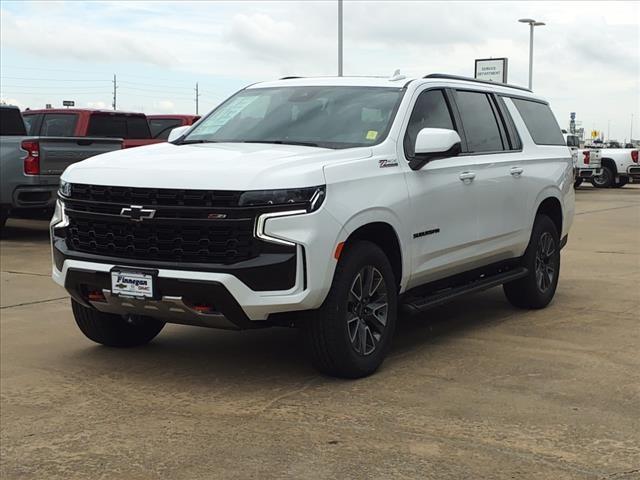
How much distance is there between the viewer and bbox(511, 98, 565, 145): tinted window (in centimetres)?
752

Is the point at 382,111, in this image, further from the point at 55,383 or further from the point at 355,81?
the point at 55,383

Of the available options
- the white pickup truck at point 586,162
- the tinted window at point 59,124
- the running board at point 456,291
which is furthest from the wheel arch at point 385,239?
the white pickup truck at point 586,162

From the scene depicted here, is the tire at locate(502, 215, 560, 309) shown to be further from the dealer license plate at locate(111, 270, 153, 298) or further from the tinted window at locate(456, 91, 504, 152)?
the dealer license plate at locate(111, 270, 153, 298)

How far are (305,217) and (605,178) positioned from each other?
26.9 m

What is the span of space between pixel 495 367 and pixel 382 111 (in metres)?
1.82

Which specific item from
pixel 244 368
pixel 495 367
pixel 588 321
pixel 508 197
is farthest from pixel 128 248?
pixel 588 321

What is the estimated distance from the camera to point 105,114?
15.1 metres

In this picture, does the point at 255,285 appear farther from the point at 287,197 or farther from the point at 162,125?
the point at 162,125

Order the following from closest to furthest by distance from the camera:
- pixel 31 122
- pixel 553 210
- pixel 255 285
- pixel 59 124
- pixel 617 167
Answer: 1. pixel 255 285
2. pixel 553 210
3. pixel 59 124
4. pixel 31 122
5. pixel 617 167

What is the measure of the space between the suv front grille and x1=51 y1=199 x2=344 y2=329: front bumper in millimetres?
74

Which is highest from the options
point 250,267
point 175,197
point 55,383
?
point 175,197

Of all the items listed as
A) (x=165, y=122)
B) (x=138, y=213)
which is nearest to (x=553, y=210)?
(x=138, y=213)

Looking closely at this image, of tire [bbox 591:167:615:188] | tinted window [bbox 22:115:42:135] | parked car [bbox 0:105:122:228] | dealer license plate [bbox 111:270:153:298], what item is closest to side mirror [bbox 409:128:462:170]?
dealer license plate [bbox 111:270:153:298]

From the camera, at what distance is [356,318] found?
516 cm
